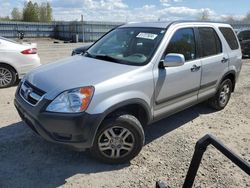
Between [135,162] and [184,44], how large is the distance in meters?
2.03

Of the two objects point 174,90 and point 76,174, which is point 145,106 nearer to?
point 174,90

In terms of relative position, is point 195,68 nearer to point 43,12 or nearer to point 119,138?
point 119,138

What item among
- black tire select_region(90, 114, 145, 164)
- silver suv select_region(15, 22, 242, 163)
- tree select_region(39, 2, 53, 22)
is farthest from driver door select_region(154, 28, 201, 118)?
tree select_region(39, 2, 53, 22)

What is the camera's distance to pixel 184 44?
4.48 meters

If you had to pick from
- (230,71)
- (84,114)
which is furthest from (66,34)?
(84,114)

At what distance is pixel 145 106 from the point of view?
3742 millimetres

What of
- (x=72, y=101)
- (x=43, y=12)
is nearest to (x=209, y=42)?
(x=72, y=101)

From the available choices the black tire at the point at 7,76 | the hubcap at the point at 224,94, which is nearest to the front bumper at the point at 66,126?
the hubcap at the point at 224,94

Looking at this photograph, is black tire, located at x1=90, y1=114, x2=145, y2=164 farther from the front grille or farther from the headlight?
the front grille

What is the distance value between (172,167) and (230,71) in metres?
2.87

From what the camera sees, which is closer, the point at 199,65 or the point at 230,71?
the point at 199,65

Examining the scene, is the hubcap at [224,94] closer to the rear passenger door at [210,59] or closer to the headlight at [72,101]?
the rear passenger door at [210,59]

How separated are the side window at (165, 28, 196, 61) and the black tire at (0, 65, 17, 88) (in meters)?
4.79

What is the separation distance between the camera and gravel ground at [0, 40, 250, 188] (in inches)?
133
